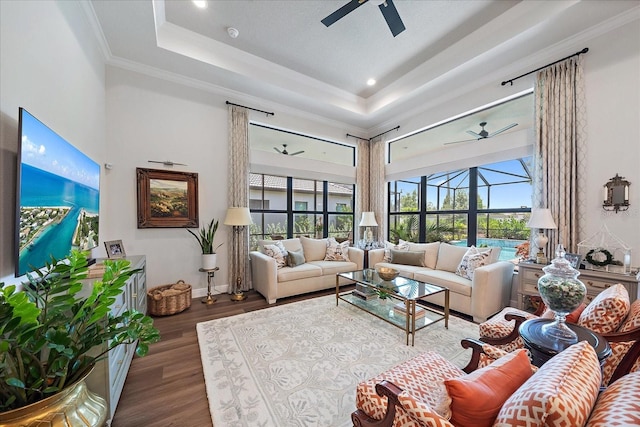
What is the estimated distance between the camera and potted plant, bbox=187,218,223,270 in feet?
12.1

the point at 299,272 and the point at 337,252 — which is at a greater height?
the point at 337,252

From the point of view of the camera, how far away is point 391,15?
8.08ft

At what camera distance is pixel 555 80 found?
3.09 m

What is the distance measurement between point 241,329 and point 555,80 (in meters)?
5.03

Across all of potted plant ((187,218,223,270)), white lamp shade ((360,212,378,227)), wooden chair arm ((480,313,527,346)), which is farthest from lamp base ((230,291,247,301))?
wooden chair arm ((480,313,527,346))

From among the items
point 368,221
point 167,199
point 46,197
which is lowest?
point 368,221

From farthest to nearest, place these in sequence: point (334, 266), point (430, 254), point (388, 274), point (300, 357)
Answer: point (334, 266) → point (430, 254) → point (388, 274) → point (300, 357)

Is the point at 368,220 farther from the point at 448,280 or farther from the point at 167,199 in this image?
the point at 167,199

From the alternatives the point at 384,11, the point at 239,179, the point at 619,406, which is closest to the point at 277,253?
the point at 239,179

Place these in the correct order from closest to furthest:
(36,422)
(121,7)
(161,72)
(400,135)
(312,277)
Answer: (36,422), (121,7), (161,72), (312,277), (400,135)

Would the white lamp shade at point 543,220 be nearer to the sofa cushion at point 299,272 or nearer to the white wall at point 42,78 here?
the sofa cushion at point 299,272

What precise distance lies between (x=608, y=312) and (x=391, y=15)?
3.04 metres

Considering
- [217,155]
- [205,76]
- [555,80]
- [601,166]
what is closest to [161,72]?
[205,76]

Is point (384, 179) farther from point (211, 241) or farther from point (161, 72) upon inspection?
point (161, 72)
